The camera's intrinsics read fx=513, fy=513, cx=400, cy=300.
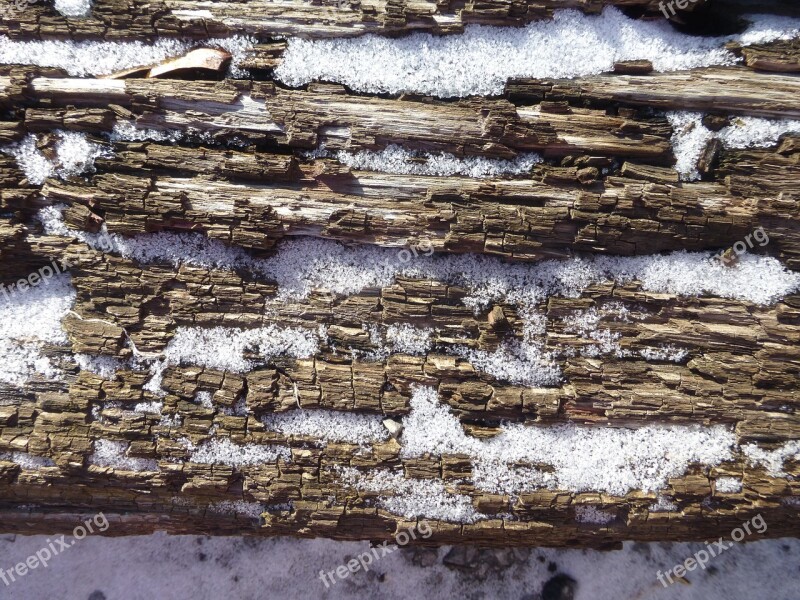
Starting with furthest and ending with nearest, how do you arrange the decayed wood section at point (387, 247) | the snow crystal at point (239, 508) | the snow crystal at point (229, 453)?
1. the snow crystal at point (239, 508)
2. the snow crystal at point (229, 453)
3. the decayed wood section at point (387, 247)

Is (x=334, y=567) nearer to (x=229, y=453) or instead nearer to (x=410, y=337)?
(x=229, y=453)

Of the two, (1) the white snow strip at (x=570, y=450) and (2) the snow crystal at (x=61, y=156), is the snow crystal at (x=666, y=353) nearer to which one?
(1) the white snow strip at (x=570, y=450)

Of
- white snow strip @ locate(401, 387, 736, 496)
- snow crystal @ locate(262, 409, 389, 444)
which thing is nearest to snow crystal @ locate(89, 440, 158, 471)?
snow crystal @ locate(262, 409, 389, 444)

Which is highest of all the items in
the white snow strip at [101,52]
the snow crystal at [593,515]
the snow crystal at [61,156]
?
the white snow strip at [101,52]

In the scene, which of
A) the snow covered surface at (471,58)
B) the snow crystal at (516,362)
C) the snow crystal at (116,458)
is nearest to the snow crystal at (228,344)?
the snow crystal at (116,458)

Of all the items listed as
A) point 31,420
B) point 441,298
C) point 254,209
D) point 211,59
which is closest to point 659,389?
point 441,298

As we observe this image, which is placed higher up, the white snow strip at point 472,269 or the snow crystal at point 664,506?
the white snow strip at point 472,269

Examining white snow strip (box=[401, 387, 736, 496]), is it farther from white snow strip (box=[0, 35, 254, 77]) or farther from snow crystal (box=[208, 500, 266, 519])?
white snow strip (box=[0, 35, 254, 77])

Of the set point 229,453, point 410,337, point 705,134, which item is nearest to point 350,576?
point 229,453
